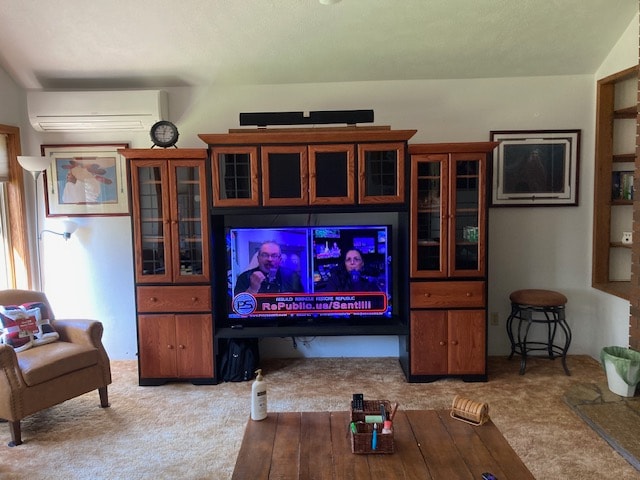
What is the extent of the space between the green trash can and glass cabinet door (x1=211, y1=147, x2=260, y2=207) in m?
2.71

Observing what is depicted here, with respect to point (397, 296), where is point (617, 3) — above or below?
above

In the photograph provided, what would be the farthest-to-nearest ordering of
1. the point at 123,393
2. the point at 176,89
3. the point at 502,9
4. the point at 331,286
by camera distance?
1. the point at 176,89
2. the point at 331,286
3. the point at 123,393
4. the point at 502,9

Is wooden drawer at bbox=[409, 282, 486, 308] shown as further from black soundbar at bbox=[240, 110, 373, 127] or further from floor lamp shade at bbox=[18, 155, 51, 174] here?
floor lamp shade at bbox=[18, 155, 51, 174]

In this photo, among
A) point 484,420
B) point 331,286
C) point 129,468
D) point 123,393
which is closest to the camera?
point 484,420

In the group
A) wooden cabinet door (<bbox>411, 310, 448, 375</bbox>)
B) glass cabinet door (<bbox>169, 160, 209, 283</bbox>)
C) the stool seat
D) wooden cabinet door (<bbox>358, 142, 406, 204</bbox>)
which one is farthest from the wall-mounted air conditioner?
the stool seat

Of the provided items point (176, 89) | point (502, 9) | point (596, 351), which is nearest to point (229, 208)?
point (176, 89)

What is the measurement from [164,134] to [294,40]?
122cm

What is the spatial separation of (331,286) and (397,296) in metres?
0.68

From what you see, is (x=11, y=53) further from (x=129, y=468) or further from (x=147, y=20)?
(x=129, y=468)

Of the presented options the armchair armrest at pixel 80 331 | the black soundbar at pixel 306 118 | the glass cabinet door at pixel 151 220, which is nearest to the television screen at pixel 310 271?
the glass cabinet door at pixel 151 220

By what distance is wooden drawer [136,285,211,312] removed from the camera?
3.58 metres

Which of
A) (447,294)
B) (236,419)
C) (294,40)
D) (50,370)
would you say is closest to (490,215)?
(447,294)

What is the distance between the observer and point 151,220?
11.8ft

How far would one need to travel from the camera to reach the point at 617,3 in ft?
10.6
